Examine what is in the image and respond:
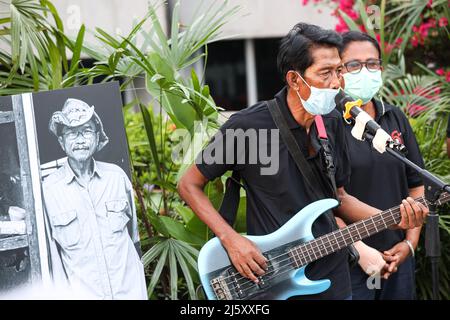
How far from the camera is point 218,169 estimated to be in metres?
3.24

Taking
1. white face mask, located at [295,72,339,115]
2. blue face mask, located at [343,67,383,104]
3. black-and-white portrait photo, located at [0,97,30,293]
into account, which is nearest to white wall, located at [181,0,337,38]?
blue face mask, located at [343,67,383,104]

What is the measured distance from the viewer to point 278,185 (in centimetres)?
317

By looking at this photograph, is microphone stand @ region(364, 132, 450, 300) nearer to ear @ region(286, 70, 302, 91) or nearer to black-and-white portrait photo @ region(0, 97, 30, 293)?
ear @ region(286, 70, 302, 91)

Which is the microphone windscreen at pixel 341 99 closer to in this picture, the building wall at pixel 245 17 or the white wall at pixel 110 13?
the white wall at pixel 110 13

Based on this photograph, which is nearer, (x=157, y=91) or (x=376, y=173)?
(x=376, y=173)

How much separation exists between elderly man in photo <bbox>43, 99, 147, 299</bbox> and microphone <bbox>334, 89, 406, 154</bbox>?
0.86 metres

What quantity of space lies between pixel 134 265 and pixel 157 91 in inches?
45.2

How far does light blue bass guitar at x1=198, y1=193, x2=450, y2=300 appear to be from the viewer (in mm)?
3209

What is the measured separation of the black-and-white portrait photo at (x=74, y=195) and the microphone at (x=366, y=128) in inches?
33.0

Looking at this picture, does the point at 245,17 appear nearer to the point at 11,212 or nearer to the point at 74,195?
the point at 74,195

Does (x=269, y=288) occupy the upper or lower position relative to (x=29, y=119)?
lower

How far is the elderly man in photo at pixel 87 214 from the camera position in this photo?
2.95 metres
